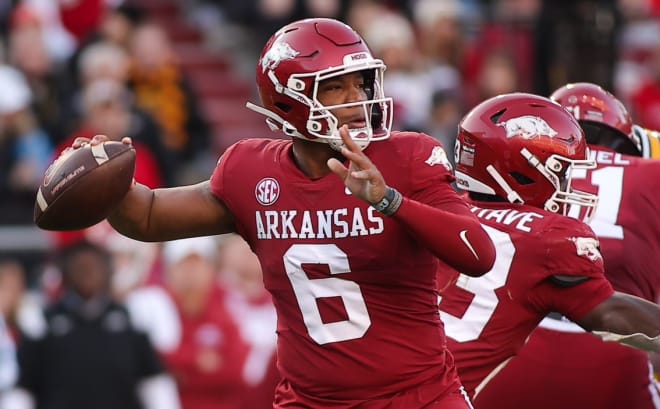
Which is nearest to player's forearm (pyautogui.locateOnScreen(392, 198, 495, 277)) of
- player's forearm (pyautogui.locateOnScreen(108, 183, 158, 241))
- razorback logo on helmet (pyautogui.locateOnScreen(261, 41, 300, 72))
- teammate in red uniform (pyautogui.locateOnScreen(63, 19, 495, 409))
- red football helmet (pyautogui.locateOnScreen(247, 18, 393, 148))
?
teammate in red uniform (pyautogui.locateOnScreen(63, 19, 495, 409))

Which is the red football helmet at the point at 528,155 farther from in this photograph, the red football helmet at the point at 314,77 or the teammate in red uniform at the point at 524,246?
the red football helmet at the point at 314,77

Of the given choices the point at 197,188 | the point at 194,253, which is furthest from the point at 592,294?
the point at 194,253

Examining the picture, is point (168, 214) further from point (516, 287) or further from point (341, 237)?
point (516, 287)

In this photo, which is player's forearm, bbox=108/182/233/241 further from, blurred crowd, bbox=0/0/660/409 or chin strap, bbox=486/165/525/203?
blurred crowd, bbox=0/0/660/409

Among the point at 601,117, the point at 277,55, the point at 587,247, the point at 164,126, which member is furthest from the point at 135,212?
the point at 164,126

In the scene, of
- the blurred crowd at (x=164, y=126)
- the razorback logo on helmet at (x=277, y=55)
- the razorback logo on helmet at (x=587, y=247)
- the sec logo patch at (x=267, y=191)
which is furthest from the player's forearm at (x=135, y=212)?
the blurred crowd at (x=164, y=126)

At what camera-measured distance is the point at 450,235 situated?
4203 mm

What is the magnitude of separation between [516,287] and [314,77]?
98cm

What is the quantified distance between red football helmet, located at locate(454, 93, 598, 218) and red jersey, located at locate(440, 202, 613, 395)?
0.07 m

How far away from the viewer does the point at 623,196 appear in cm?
542

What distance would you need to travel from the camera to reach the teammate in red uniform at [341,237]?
4414 millimetres

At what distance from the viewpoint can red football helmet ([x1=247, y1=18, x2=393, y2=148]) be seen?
4445 millimetres

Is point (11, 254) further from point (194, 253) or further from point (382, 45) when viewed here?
point (382, 45)

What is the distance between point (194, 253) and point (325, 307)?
4.56m
